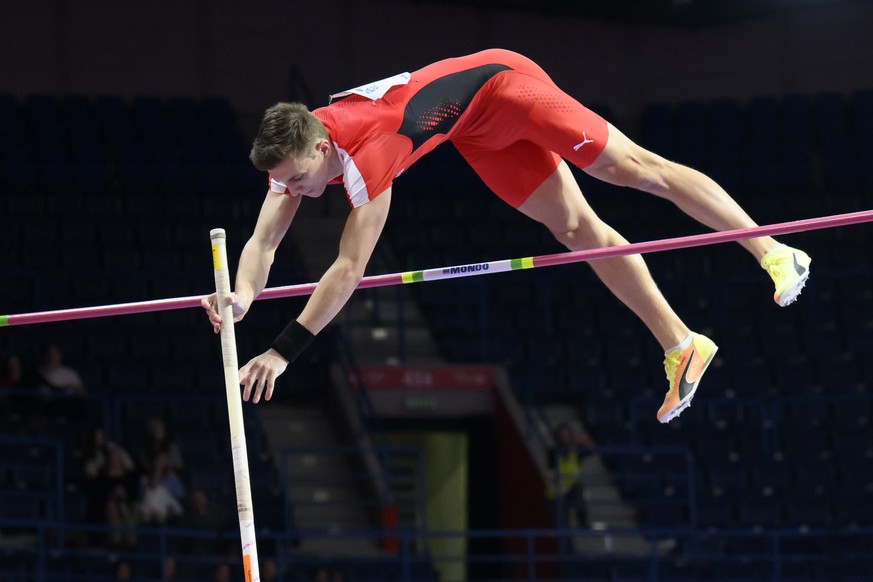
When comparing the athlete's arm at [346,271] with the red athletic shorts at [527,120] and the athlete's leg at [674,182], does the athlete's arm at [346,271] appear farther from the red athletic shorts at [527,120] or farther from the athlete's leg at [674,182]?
the athlete's leg at [674,182]

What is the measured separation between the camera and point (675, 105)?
17609 mm

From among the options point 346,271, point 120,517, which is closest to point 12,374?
point 120,517

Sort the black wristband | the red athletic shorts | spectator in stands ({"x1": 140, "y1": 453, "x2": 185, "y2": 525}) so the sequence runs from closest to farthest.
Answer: the black wristband < the red athletic shorts < spectator in stands ({"x1": 140, "y1": 453, "x2": 185, "y2": 525})

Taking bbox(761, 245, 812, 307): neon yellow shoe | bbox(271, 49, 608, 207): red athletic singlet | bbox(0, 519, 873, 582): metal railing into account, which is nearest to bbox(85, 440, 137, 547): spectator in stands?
bbox(0, 519, 873, 582): metal railing

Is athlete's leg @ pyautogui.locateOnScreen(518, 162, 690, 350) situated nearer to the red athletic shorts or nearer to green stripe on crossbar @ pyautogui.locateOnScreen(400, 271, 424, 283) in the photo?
the red athletic shorts

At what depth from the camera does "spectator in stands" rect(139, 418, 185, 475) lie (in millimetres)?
11164

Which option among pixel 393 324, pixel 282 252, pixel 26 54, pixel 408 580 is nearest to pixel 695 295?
pixel 393 324

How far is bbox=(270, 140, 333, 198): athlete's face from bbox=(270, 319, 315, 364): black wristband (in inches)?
19.3

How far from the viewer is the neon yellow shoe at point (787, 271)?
17.5 feet

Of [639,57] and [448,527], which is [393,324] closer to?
[448,527]

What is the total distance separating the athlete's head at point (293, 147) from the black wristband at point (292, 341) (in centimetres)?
50

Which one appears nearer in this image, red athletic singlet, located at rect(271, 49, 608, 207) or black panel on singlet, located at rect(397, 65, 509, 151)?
red athletic singlet, located at rect(271, 49, 608, 207)

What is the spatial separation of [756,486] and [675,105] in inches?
246

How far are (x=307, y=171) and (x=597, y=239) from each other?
147cm
